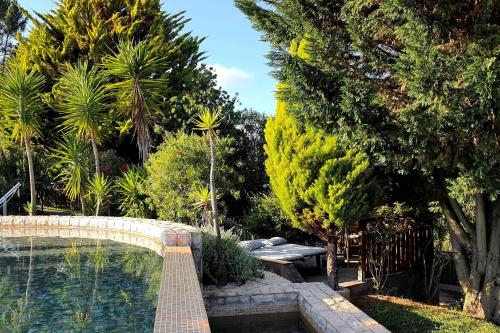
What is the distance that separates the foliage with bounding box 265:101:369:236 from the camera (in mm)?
8062

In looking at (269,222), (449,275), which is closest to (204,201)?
(269,222)

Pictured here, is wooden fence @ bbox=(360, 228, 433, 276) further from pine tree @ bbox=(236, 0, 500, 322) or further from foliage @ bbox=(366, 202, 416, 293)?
pine tree @ bbox=(236, 0, 500, 322)

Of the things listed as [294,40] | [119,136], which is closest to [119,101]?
[119,136]

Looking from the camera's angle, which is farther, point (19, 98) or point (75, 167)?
point (75, 167)

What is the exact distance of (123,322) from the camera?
17.2ft

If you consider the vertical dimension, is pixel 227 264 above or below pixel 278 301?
above

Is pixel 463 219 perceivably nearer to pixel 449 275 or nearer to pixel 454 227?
pixel 454 227

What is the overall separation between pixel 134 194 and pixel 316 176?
719 cm

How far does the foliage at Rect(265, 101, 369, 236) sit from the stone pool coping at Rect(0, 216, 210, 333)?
1.98 metres

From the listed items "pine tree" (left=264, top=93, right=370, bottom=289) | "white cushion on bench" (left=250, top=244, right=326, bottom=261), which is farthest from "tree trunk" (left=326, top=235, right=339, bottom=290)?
"white cushion on bench" (left=250, top=244, right=326, bottom=261)

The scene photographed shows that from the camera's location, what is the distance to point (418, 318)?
25.0ft

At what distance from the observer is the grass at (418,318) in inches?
284

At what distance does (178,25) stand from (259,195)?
11982mm

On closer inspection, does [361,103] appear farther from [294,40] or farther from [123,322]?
[123,322]
